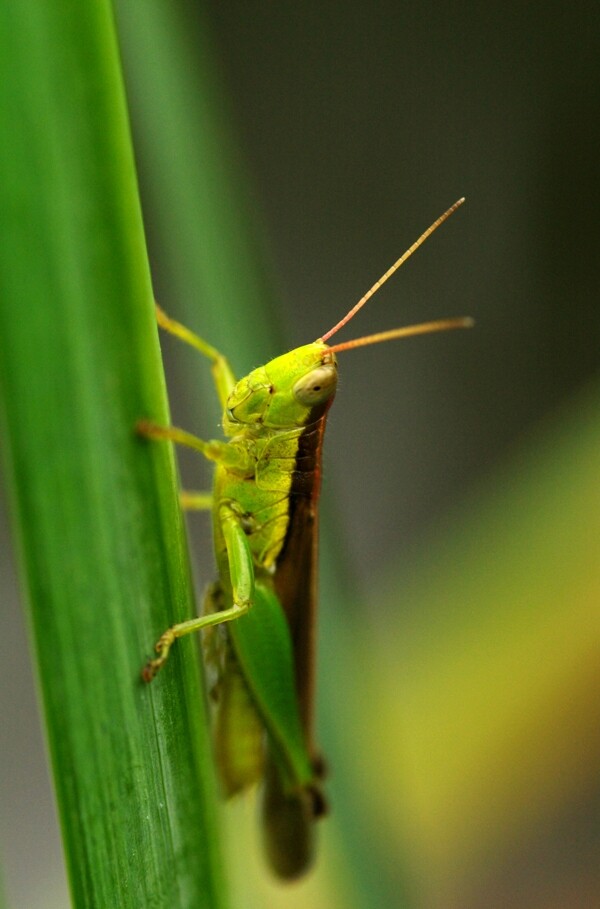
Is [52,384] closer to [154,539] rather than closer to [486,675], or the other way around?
[154,539]

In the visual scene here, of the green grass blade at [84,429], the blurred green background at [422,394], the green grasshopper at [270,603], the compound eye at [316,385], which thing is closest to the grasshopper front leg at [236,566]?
the green grasshopper at [270,603]

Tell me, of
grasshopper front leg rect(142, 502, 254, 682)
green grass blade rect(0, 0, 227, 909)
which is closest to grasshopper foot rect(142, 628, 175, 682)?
green grass blade rect(0, 0, 227, 909)

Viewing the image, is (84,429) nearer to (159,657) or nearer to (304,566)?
(159,657)

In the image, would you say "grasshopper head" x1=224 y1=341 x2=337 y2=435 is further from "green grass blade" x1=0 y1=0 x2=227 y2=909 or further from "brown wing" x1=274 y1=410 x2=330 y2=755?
"green grass blade" x1=0 y1=0 x2=227 y2=909

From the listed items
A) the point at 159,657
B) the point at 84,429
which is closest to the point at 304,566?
the point at 159,657

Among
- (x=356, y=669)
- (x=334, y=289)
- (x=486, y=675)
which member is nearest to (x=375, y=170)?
(x=334, y=289)

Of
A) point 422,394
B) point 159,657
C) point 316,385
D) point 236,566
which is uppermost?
point 422,394
